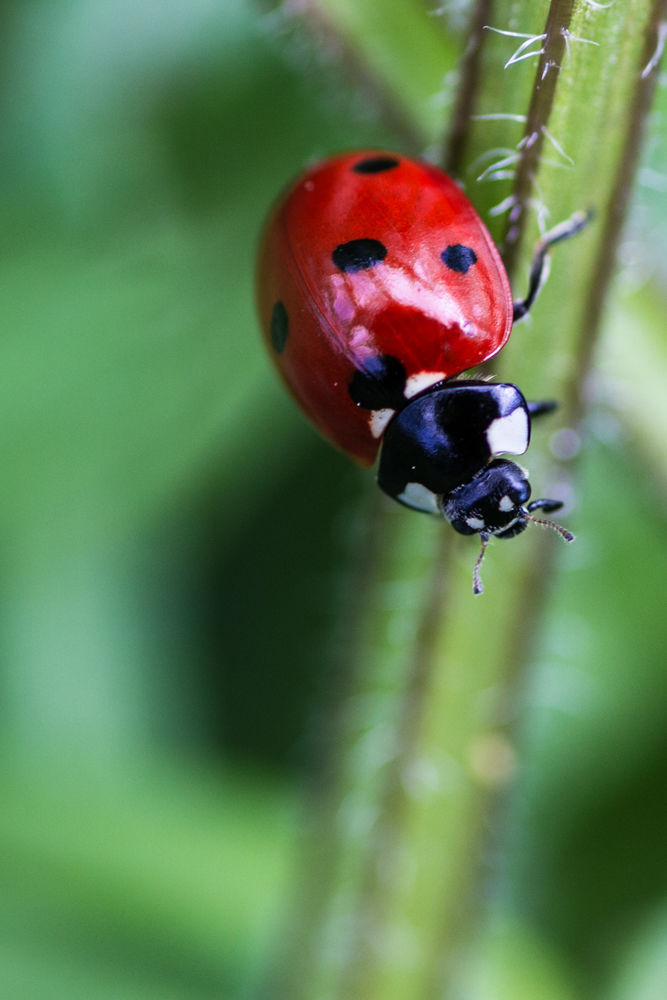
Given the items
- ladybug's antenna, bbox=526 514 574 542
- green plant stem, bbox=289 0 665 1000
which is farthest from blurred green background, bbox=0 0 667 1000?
ladybug's antenna, bbox=526 514 574 542

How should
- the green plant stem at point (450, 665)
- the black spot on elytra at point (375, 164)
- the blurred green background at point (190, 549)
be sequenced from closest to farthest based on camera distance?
the green plant stem at point (450, 665), the black spot on elytra at point (375, 164), the blurred green background at point (190, 549)

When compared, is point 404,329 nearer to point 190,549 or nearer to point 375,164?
point 375,164

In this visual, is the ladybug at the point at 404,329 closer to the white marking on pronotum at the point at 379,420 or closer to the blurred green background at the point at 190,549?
the white marking on pronotum at the point at 379,420

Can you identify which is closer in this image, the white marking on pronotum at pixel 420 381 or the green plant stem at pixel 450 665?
the green plant stem at pixel 450 665

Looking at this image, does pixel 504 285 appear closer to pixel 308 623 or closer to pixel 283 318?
pixel 283 318

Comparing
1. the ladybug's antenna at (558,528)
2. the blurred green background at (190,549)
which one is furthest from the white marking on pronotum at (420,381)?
the blurred green background at (190,549)

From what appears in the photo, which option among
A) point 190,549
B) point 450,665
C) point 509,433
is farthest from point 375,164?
point 190,549
